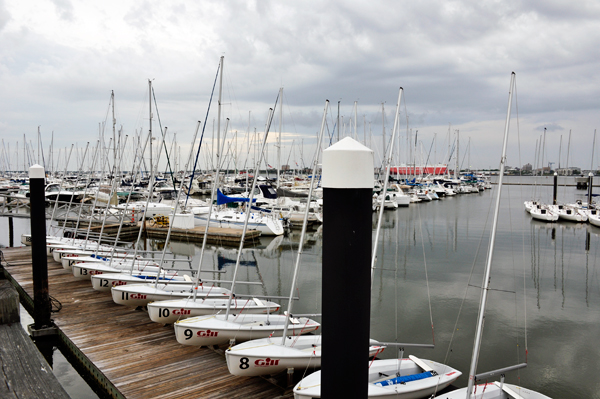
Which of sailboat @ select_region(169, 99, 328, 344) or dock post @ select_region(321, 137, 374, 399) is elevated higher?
dock post @ select_region(321, 137, 374, 399)

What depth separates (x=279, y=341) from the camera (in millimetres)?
10945

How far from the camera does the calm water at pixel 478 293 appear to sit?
14445 millimetres

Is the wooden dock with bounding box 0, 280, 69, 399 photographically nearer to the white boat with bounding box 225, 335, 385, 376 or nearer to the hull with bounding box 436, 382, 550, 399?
the white boat with bounding box 225, 335, 385, 376

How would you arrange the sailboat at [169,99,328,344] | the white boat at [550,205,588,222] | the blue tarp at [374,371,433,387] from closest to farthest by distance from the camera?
1. the blue tarp at [374,371,433,387]
2. the sailboat at [169,99,328,344]
3. the white boat at [550,205,588,222]

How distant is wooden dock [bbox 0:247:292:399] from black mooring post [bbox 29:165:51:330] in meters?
0.63

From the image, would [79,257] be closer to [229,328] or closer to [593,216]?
[229,328]

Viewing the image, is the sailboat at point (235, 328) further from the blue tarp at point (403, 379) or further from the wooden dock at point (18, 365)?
the wooden dock at point (18, 365)

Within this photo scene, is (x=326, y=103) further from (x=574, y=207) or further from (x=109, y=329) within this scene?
(x=574, y=207)

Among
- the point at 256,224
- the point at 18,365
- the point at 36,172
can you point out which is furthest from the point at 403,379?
the point at 256,224

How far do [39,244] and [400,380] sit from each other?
1199 cm

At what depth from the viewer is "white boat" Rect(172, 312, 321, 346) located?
37.3ft

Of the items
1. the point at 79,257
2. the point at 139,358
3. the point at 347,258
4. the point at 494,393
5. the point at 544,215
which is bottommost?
the point at 139,358

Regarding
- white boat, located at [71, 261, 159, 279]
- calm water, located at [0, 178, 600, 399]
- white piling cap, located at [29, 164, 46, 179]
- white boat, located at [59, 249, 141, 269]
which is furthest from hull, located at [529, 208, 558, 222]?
white piling cap, located at [29, 164, 46, 179]

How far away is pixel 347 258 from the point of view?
2242mm
